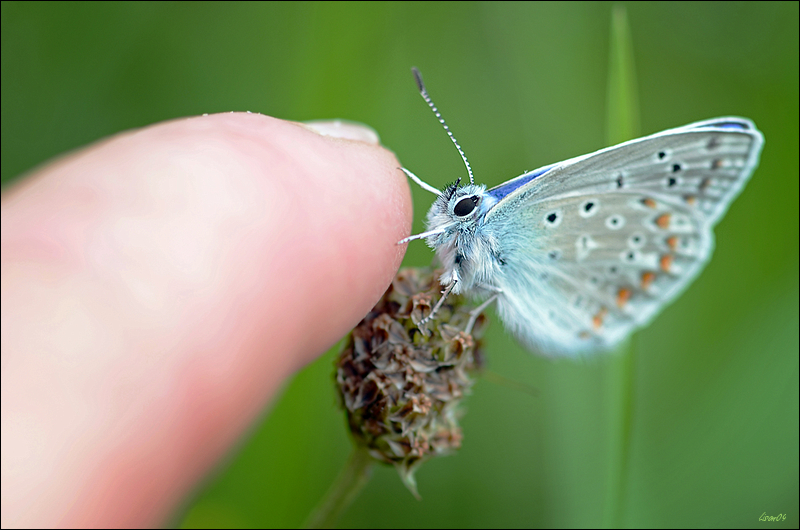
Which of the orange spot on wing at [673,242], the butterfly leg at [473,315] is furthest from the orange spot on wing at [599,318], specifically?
the butterfly leg at [473,315]

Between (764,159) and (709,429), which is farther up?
(764,159)

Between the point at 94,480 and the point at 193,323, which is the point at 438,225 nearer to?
the point at 193,323

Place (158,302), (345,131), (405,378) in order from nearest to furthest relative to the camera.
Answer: (158,302) → (405,378) → (345,131)

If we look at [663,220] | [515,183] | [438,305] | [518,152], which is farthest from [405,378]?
[518,152]

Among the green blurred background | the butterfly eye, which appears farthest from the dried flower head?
the green blurred background

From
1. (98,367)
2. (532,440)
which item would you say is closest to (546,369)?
(532,440)

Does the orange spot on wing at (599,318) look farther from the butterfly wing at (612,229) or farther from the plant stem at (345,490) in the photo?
the plant stem at (345,490)

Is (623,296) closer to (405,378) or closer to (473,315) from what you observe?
(473,315)
